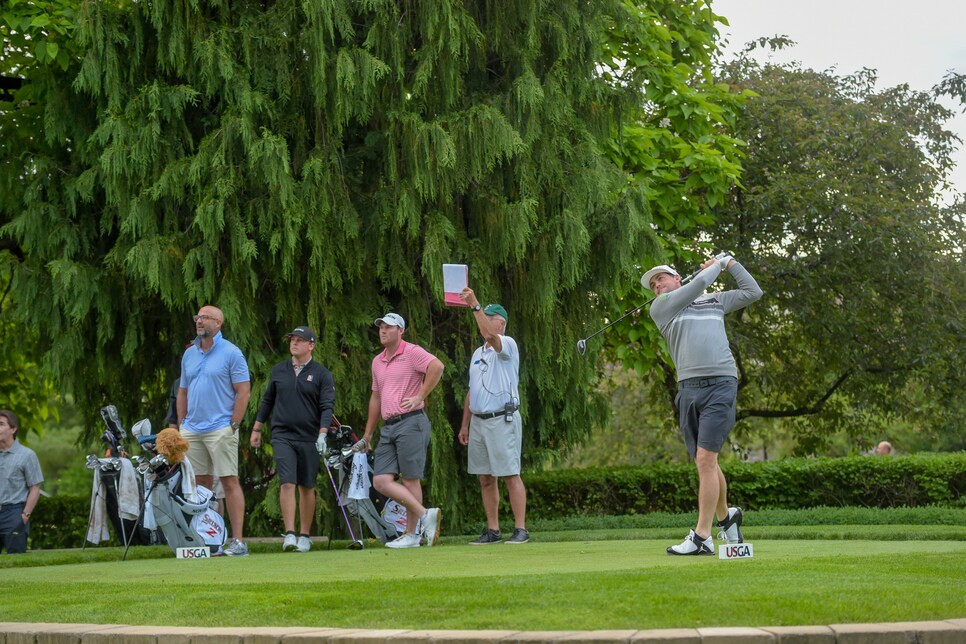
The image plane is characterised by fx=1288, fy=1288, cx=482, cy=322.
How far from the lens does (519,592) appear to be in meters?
6.04

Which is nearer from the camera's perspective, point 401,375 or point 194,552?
point 194,552

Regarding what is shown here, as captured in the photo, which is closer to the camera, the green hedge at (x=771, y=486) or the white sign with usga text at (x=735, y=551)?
the white sign with usga text at (x=735, y=551)

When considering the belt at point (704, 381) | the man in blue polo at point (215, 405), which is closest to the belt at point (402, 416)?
the man in blue polo at point (215, 405)

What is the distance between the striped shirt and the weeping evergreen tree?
7.96 feet

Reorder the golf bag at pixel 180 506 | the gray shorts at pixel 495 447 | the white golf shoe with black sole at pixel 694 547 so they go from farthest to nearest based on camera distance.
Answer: the gray shorts at pixel 495 447, the golf bag at pixel 180 506, the white golf shoe with black sole at pixel 694 547

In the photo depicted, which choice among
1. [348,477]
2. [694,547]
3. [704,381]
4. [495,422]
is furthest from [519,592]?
[348,477]

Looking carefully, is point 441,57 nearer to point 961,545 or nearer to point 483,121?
point 483,121

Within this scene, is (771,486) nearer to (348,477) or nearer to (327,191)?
(348,477)

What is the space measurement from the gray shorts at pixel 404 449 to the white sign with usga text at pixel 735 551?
407 centimetres

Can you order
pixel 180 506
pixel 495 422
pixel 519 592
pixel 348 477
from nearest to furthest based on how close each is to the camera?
pixel 519 592 < pixel 180 506 < pixel 495 422 < pixel 348 477

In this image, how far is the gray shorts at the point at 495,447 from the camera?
1152cm

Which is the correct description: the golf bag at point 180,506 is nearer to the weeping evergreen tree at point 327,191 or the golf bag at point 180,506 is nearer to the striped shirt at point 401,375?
the striped shirt at point 401,375

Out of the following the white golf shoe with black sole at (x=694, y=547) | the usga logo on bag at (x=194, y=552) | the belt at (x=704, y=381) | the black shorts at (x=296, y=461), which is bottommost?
the usga logo on bag at (x=194, y=552)

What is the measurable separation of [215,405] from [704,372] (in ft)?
15.9
